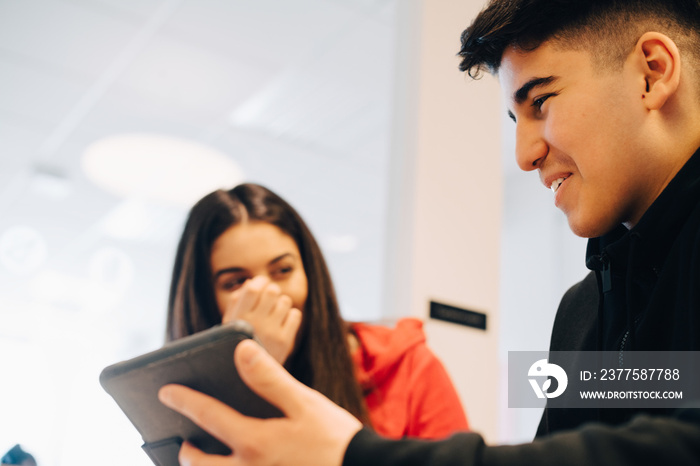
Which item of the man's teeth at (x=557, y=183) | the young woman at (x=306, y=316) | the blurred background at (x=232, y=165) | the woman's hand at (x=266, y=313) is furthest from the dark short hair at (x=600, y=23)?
the blurred background at (x=232, y=165)

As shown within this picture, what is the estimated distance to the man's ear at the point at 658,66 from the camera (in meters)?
0.74

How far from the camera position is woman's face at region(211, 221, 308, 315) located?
1519 mm

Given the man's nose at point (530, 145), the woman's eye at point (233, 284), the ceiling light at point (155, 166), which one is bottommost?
the woman's eye at point (233, 284)

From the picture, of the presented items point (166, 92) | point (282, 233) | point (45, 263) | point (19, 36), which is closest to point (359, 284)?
point (45, 263)

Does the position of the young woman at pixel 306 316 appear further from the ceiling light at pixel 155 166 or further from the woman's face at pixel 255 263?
the ceiling light at pixel 155 166

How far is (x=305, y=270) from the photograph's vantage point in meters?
1.61

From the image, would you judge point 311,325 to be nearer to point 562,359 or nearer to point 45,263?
point 562,359

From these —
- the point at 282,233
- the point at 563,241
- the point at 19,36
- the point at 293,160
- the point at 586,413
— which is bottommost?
the point at 586,413

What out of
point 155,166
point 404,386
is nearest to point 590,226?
point 404,386

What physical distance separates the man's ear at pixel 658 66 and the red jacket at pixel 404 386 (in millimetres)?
915

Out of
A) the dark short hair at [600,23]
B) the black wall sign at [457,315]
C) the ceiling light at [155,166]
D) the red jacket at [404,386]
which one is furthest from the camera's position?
the ceiling light at [155,166]

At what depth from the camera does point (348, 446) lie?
47cm

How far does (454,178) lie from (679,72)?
164 cm

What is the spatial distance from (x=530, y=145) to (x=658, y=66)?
0.17 meters
